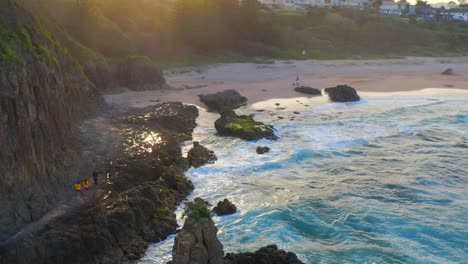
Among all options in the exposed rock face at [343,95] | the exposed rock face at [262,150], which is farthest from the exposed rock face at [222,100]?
the exposed rock face at [262,150]

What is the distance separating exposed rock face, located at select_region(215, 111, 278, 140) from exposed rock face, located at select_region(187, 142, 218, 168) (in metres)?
4.23

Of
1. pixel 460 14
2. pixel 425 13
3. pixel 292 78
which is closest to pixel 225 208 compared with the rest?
pixel 292 78

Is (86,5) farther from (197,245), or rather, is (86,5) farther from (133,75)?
(197,245)

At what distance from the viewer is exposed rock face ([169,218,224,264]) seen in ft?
51.2

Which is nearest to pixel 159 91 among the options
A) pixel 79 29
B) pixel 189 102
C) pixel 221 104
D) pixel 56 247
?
pixel 189 102

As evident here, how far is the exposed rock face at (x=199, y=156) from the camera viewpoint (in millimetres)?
29850

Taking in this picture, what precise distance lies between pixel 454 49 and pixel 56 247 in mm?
96780

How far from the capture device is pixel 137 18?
70.4m

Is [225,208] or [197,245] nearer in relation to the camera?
[197,245]

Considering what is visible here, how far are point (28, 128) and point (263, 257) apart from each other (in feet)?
38.8

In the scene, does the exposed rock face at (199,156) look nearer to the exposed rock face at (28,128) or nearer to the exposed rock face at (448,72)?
the exposed rock face at (28,128)

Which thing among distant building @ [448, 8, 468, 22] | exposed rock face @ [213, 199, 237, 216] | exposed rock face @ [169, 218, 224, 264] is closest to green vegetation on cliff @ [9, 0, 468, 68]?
exposed rock face @ [213, 199, 237, 216]

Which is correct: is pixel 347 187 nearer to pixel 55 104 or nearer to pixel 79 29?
pixel 55 104

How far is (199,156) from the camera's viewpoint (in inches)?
1198
